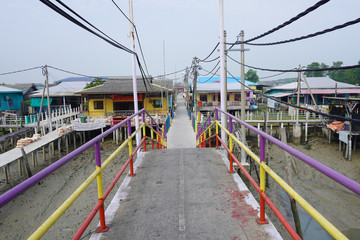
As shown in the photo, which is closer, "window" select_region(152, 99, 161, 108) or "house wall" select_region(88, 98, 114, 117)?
"house wall" select_region(88, 98, 114, 117)

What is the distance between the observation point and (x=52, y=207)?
35.7 ft

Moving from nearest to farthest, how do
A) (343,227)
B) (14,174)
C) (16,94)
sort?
(343,227) < (14,174) < (16,94)

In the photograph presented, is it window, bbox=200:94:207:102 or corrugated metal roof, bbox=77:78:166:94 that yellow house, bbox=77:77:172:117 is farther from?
window, bbox=200:94:207:102

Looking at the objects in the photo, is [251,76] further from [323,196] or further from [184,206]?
[184,206]

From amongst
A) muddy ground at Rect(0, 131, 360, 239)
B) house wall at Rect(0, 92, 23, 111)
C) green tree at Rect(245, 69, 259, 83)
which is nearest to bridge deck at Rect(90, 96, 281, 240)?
muddy ground at Rect(0, 131, 360, 239)

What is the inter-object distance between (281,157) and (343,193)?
577 centimetres

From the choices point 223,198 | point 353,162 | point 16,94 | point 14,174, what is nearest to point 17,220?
point 14,174

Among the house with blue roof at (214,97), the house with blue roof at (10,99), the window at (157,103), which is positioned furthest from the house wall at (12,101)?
the house with blue roof at (214,97)

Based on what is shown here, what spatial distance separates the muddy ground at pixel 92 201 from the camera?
9.20 meters

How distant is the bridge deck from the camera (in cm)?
247

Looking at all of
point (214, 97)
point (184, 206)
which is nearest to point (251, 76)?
point (214, 97)

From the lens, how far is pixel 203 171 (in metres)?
4.25

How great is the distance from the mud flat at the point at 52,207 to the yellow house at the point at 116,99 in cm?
1093

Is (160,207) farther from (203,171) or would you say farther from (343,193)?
(343,193)
